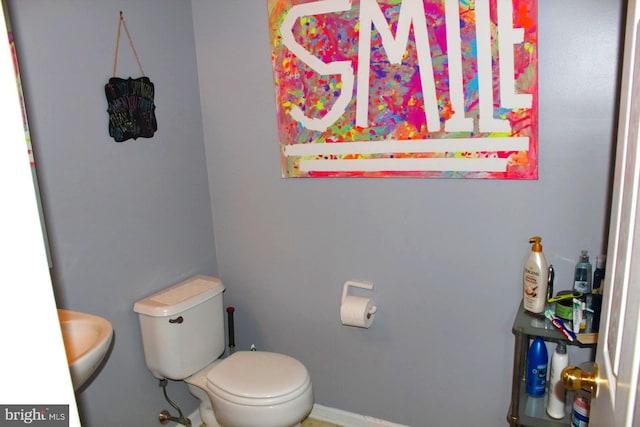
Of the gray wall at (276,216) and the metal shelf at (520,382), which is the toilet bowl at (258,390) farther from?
the metal shelf at (520,382)

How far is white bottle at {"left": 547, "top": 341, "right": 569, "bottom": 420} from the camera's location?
1.66m

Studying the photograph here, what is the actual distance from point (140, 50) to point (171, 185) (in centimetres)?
60

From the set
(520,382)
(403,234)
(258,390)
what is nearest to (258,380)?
(258,390)

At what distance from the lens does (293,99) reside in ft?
6.92

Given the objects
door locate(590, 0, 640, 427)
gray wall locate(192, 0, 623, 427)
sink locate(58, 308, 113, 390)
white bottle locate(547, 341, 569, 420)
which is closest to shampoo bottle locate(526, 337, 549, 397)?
white bottle locate(547, 341, 569, 420)

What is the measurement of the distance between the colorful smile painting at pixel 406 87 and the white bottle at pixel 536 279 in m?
0.28

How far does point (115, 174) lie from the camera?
1932 millimetres

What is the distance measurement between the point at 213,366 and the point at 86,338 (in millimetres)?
772

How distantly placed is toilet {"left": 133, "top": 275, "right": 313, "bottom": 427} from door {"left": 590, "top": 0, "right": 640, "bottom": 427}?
1235mm

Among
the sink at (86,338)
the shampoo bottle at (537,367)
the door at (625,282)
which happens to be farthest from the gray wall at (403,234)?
the sink at (86,338)

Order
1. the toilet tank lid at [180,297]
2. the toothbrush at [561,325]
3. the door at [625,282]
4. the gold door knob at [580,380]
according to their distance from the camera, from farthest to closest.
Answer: the toilet tank lid at [180,297] < the toothbrush at [561,325] < the gold door knob at [580,380] < the door at [625,282]

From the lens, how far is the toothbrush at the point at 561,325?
4.96ft

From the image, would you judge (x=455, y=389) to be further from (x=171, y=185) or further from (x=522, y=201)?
(x=171, y=185)

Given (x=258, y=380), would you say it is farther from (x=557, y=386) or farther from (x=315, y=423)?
(x=557, y=386)
